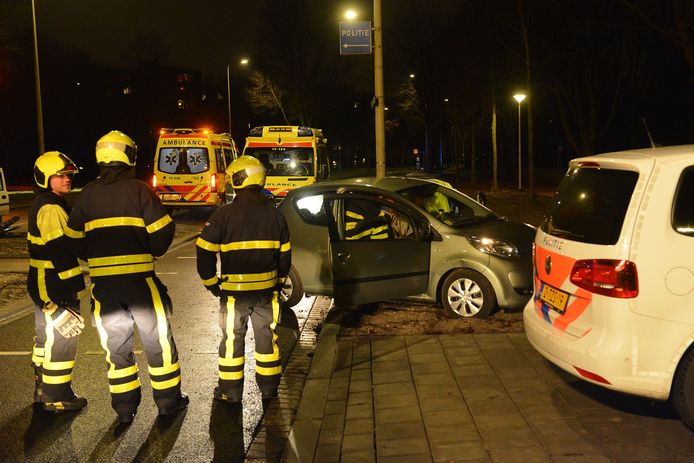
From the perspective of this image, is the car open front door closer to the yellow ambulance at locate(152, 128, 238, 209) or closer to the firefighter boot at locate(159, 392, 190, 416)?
the firefighter boot at locate(159, 392, 190, 416)

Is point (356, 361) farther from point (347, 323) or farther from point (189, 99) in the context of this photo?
point (189, 99)

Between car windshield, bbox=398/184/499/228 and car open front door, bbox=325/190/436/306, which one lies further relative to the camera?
car windshield, bbox=398/184/499/228

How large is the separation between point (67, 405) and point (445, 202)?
17.3ft

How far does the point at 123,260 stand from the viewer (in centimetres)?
480

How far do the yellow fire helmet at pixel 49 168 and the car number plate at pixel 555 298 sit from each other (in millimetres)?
3552

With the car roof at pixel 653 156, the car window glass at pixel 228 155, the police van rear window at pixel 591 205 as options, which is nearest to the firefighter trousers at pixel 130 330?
the police van rear window at pixel 591 205

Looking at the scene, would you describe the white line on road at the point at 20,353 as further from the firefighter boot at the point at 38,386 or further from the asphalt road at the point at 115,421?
the firefighter boot at the point at 38,386

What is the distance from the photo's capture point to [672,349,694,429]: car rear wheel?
424 centimetres

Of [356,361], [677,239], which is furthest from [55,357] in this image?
[677,239]

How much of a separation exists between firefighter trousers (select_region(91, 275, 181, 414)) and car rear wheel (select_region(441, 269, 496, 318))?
341 centimetres

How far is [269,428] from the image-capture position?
4.93 meters

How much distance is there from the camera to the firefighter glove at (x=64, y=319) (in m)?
5.11

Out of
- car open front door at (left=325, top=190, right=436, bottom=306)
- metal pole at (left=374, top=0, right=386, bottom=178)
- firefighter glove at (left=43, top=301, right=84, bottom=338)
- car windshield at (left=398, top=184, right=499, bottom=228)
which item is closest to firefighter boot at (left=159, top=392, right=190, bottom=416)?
firefighter glove at (left=43, top=301, right=84, bottom=338)

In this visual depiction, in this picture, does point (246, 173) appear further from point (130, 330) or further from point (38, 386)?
point (38, 386)
